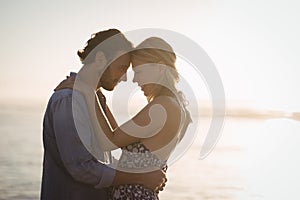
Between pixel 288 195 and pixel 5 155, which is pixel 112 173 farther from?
pixel 5 155

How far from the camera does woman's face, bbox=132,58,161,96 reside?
305 cm

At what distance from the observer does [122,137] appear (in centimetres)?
306

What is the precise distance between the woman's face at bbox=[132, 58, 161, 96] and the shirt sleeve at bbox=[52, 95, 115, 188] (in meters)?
0.28

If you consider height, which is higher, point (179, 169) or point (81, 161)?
point (179, 169)

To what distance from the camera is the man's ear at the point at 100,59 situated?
118 inches

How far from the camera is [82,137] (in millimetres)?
2943

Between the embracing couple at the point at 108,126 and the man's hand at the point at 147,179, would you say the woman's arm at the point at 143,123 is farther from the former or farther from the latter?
the man's hand at the point at 147,179

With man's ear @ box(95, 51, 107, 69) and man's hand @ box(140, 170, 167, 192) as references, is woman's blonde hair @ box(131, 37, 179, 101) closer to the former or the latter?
man's ear @ box(95, 51, 107, 69)

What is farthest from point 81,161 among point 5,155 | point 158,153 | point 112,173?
point 5,155

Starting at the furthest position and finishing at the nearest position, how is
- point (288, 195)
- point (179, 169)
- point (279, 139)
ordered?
point (179, 169), point (279, 139), point (288, 195)

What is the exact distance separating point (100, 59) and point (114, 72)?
8 cm

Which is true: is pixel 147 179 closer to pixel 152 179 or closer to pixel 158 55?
pixel 152 179

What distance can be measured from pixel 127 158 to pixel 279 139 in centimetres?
531

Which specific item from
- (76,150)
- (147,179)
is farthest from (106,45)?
(147,179)
